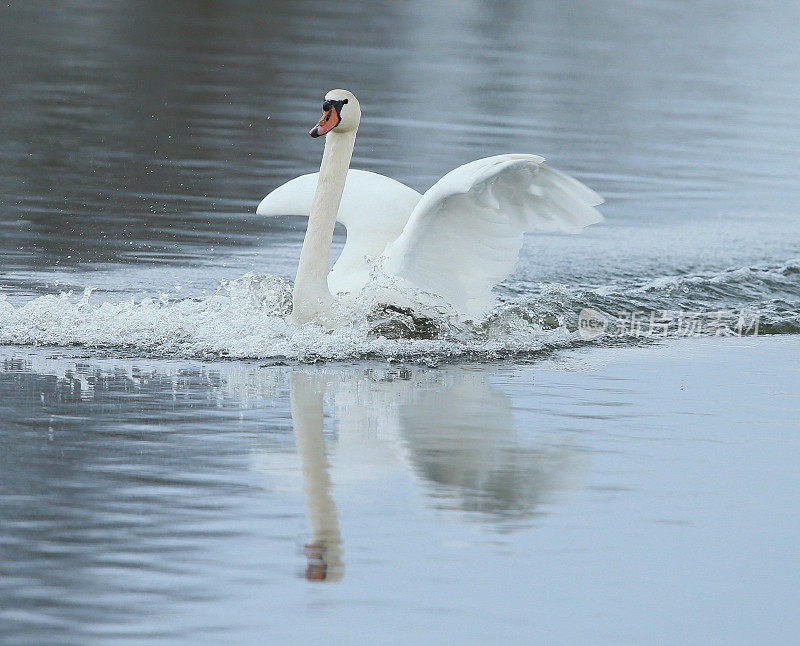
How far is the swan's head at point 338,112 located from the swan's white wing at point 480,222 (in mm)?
804

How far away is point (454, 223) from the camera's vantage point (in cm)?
988

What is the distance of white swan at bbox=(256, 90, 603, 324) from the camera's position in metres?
9.48

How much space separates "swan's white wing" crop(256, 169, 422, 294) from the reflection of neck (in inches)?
86.7

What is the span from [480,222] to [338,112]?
3.67 feet

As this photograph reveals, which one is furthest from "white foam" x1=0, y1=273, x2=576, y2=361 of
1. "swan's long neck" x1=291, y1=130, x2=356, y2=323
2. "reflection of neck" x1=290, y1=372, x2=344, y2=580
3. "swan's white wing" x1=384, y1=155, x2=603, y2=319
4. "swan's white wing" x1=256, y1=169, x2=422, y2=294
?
"swan's white wing" x1=256, y1=169, x2=422, y2=294

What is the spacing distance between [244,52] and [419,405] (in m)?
22.3

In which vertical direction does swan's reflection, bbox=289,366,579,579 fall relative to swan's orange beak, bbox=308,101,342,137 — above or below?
below

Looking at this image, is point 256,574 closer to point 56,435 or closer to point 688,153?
point 56,435

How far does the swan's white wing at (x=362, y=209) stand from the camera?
36.3 ft

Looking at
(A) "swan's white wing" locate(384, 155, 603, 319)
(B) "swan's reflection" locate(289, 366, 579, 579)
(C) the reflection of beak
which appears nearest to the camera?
(B) "swan's reflection" locate(289, 366, 579, 579)

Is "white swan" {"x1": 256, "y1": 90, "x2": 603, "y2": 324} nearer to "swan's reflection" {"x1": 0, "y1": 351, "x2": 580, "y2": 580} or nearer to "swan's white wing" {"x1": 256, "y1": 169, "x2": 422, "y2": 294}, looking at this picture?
"swan's white wing" {"x1": 256, "y1": 169, "x2": 422, "y2": 294}

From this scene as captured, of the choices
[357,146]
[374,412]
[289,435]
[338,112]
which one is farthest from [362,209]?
[357,146]

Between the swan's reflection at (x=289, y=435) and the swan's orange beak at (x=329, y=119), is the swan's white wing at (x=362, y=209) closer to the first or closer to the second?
the swan's orange beak at (x=329, y=119)

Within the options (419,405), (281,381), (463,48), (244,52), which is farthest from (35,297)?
(463,48)
